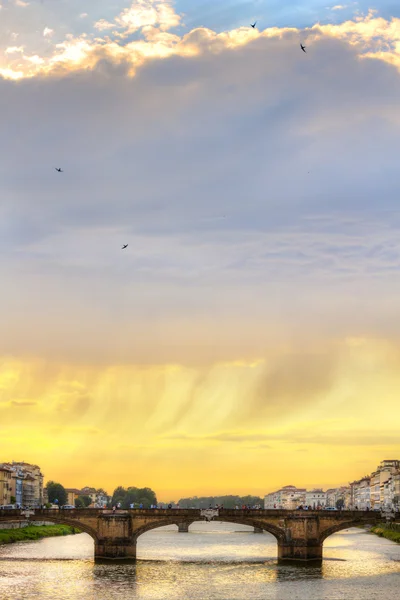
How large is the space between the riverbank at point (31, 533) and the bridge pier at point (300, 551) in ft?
129

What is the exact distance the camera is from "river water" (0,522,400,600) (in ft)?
198

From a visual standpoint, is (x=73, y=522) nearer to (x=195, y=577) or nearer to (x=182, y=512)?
(x=182, y=512)

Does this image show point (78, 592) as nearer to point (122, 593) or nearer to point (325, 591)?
point (122, 593)

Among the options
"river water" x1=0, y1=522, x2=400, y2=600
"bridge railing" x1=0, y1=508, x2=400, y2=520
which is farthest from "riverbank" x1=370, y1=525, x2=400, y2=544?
"bridge railing" x1=0, y1=508, x2=400, y2=520

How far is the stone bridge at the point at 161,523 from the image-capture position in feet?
264

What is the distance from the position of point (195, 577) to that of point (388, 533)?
73.6 m

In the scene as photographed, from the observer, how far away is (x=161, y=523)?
82625 millimetres

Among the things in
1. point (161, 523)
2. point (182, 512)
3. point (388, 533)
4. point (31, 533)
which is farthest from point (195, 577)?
point (388, 533)

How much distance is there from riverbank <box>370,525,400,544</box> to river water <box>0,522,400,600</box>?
86.1ft

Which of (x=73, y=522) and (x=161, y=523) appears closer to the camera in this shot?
(x=73, y=522)

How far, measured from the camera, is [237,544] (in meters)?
121

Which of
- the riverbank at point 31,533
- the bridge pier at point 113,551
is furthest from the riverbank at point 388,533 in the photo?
the bridge pier at point 113,551

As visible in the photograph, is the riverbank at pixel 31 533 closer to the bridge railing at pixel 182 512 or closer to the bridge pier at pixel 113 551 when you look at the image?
the bridge railing at pixel 182 512

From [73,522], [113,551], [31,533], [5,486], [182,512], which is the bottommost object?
[31,533]
